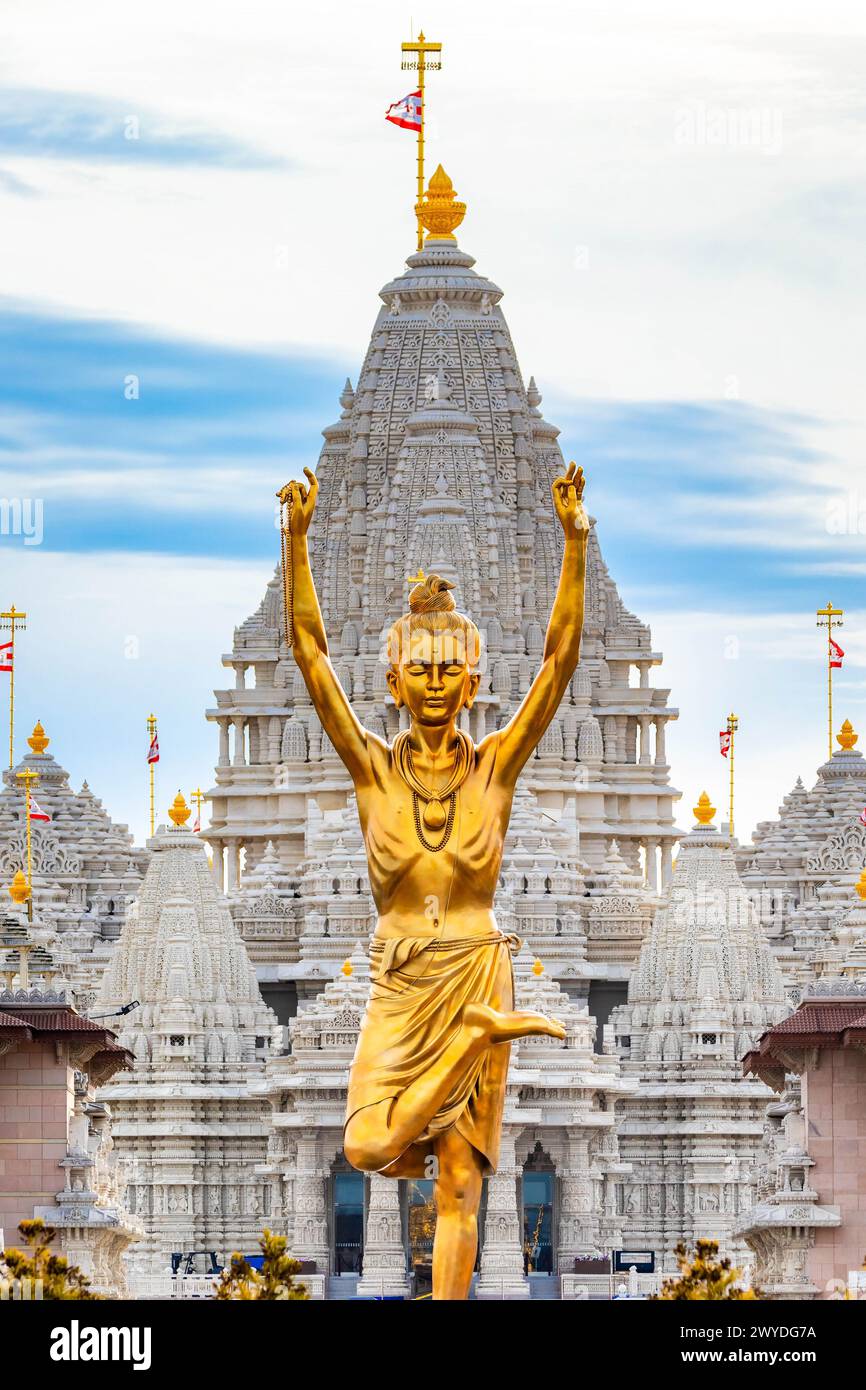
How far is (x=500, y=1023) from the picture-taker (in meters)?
25.4

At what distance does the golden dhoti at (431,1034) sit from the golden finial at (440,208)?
110150 mm

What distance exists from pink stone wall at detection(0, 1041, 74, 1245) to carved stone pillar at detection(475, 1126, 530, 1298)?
2916 cm

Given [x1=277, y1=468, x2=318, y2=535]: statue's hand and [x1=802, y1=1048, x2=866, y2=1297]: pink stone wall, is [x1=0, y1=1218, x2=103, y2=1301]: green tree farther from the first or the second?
[x1=802, y1=1048, x2=866, y2=1297]: pink stone wall

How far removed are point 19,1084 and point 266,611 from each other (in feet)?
224

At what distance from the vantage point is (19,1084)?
69.6m

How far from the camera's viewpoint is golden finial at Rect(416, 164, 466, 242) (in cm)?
13525

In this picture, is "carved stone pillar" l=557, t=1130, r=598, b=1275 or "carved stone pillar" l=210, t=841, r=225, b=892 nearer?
"carved stone pillar" l=557, t=1130, r=598, b=1275

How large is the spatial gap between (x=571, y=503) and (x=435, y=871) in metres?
2.09

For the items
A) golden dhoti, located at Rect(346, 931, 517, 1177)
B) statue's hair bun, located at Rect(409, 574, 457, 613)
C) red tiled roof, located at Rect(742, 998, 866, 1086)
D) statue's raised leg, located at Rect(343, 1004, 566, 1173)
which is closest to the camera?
statue's raised leg, located at Rect(343, 1004, 566, 1173)

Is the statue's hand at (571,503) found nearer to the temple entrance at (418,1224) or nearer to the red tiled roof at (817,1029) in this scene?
the red tiled roof at (817,1029)

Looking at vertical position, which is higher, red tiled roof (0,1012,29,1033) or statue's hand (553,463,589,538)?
red tiled roof (0,1012,29,1033)

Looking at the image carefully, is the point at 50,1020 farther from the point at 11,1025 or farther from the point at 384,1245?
the point at 384,1245

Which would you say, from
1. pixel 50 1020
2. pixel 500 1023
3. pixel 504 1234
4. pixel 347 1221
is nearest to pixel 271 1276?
pixel 500 1023

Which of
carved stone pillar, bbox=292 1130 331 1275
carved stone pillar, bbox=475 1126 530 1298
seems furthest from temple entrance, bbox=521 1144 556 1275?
carved stone pillar, bbox=292 1130 331 1275
